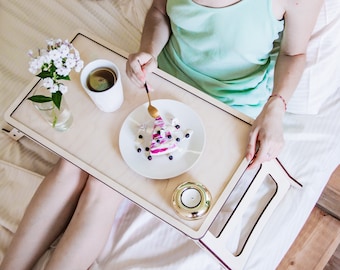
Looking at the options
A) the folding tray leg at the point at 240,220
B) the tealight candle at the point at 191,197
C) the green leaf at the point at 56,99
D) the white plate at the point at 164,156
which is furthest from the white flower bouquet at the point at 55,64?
the folding tray leg at the point at 240,220

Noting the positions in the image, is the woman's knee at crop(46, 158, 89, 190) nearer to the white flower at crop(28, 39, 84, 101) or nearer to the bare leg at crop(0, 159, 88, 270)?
the bare leg at crop(0, 159, 88, 270)

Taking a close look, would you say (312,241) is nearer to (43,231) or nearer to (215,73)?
(215,73)

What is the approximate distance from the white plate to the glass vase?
0.42ft

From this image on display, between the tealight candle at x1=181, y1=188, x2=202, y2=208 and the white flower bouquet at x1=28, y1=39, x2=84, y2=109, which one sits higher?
the white flower bouquet at x1=28, y1=39, x2=84, y2=109

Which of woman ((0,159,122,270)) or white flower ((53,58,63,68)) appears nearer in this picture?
white flower ((53,58,63,68))

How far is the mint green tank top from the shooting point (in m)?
0.94

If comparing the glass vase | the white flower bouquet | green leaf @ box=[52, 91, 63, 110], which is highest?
the white flower bouquet

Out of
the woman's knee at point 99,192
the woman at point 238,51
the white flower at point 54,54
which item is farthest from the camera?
the woman's knee at point 99,192

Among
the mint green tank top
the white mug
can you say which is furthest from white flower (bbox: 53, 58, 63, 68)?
the mint green tank top

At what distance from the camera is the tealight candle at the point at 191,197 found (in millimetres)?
828

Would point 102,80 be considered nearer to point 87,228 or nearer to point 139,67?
point 139,67

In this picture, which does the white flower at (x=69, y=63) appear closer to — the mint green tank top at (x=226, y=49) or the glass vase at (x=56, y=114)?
the glass vase at (x=56, y=114)

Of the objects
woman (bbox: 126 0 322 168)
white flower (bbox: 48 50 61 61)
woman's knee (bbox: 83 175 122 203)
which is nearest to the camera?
white flower (bbox: 48 50 61 61)

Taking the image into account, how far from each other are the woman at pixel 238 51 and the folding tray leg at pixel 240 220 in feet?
0.49
